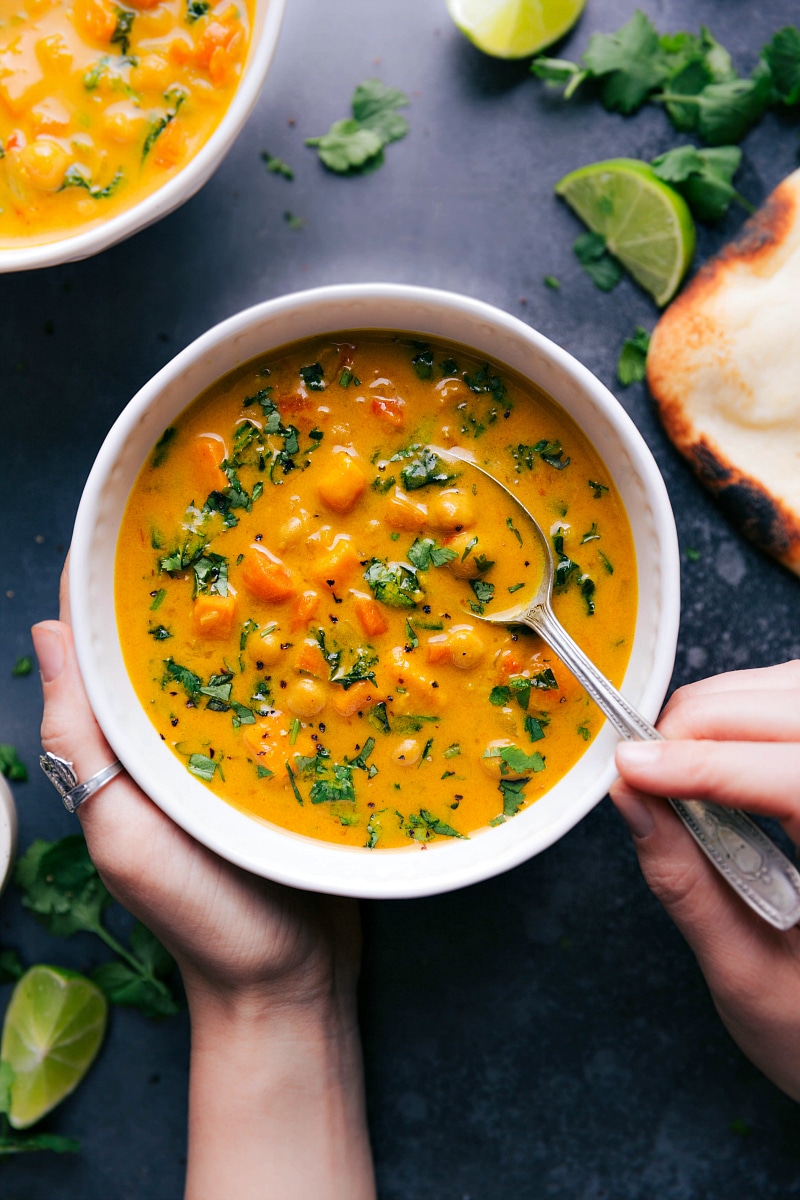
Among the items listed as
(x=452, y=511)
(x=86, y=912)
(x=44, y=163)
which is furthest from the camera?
(x=86, y=912)

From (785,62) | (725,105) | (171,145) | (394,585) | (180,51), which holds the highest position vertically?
(785,62)

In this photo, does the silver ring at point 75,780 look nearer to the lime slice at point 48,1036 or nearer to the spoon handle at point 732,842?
the lime slice at point 48,1036

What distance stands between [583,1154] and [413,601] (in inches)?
83.1

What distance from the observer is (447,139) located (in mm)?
3039

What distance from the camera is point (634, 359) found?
9.93 feet

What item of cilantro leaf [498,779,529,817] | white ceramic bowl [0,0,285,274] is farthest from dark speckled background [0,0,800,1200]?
cilantro leaf [498,779,529,817]

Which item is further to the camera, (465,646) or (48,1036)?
(48,1036)

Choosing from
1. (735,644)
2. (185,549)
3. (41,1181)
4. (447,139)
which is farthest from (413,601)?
(41,1181)

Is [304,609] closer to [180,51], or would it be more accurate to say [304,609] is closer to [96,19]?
[180,51]

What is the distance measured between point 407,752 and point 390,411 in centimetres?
94

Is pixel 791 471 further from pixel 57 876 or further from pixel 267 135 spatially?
pixel 57 876

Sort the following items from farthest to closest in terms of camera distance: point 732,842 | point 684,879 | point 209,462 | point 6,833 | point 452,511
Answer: point 6,833 → point 209,462 → point 452,511 → point 684,879 → point 732,842

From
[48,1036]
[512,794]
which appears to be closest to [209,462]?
[512,794]

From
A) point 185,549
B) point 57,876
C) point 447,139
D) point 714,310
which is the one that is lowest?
point 57,876
